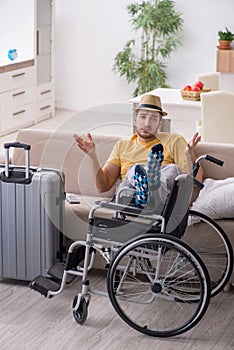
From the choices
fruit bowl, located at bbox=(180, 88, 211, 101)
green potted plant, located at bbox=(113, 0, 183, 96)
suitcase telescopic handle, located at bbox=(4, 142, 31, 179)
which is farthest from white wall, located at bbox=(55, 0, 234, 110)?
suitcase telescopic handle, located at bbox=(4, 142, 31, 179)

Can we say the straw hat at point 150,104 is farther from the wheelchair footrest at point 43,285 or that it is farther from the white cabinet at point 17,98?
the white cabinet at point 17,98

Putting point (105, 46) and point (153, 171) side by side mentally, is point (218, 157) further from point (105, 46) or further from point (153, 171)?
point (105, 46)

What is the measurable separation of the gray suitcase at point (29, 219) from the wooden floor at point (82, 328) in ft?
0.46

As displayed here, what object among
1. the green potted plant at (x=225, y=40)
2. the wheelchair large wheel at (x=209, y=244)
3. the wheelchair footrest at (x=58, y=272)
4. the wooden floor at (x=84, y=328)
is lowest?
the wooden floor at (x=84, y=328)

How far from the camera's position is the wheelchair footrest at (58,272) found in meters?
3.42

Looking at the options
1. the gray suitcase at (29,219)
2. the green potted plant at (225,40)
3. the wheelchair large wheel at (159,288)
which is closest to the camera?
the wheelchair large wheel at (159,288)

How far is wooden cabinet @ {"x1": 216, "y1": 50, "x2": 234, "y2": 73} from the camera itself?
260 inches

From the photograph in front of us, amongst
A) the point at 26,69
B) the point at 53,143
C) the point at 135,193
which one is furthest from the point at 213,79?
the point at 135,193

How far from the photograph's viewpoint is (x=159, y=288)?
3164 mm

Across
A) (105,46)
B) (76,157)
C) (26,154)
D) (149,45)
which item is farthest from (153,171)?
(105,46)

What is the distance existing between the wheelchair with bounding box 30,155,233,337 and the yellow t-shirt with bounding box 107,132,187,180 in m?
0.33

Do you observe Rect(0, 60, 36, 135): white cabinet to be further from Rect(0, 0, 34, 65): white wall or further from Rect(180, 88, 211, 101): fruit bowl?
Rect(180, 88, 211, 101): fruit bowl

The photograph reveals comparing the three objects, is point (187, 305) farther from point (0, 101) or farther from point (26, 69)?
point (26, 69)

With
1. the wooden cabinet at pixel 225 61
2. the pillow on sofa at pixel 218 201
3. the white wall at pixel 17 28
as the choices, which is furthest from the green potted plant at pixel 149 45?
the pillow on sofa at pixel 218 201
